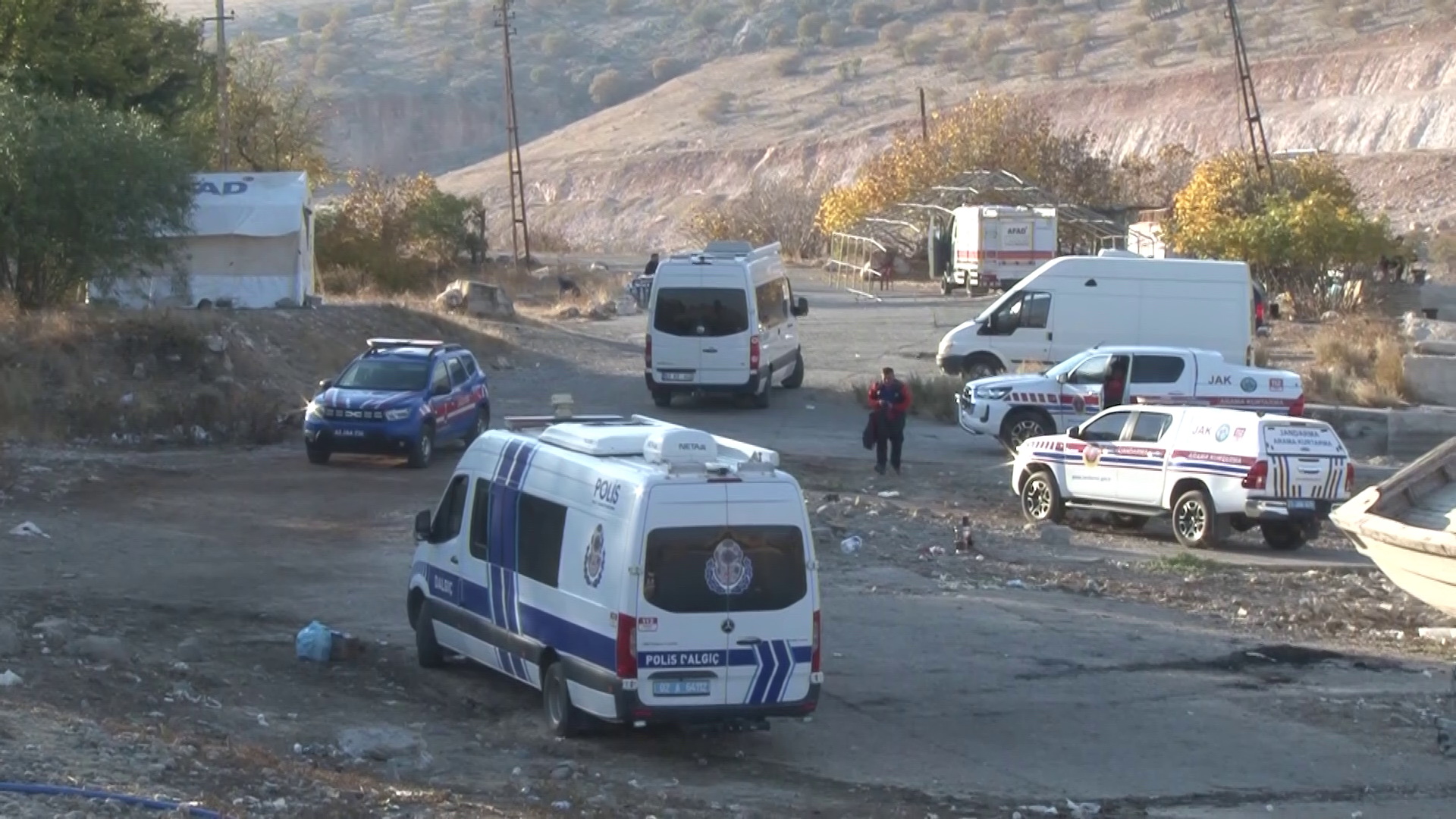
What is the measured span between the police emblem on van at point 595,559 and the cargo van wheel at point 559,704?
0.66 m

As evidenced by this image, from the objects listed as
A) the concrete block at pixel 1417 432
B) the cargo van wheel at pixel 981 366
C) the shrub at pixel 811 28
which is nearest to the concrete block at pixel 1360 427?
the concrete block at pixel 1417 432

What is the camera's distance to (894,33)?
445 ft

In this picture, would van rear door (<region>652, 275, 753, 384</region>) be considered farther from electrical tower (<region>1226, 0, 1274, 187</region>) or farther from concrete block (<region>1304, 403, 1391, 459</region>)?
electrical tower (<region>1226, 0, 1274, 187</region>)

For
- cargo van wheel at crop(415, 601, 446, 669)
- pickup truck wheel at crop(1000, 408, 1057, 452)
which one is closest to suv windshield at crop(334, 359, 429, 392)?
pickup truck wheel at crop(1000, 408, 1057, 452)

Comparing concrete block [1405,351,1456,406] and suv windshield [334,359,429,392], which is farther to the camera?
concrete block [1405,351,1456,406]

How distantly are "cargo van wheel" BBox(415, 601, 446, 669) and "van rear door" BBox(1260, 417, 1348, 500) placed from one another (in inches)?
436

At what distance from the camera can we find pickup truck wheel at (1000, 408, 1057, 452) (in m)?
27.1

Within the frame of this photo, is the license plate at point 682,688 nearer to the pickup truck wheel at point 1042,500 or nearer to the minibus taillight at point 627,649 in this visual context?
the minibus taillight at point 627,649

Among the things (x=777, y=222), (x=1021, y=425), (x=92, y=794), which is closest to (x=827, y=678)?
(x=92, y=794)

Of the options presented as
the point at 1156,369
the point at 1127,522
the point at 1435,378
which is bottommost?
the point at 1127,522

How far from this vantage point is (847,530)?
20.3 meters

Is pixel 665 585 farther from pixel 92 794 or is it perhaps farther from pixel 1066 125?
pixel 1066 125

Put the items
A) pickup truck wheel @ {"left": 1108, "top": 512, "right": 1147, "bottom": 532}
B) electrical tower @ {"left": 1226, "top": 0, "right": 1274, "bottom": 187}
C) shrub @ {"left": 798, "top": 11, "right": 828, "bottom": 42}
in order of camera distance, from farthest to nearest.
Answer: shrub @ {"left": 798, "top": 11, "right": 828, "bottom": 42}, electrical tower @ {"left": 1226, "top": 0, "right": 1274, "bottom": 187}, pickup truck wheel @ {"left": 1108, "top": 512, "right": 1147, "bottom": 532}

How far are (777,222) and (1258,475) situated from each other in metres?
66.6
